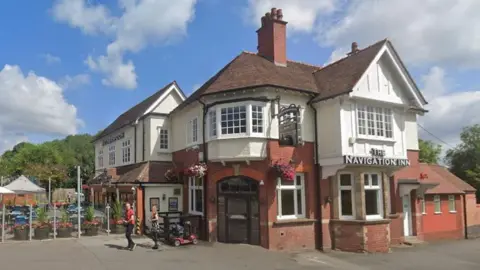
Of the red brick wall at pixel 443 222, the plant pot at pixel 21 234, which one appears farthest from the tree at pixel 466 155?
the plant pot at pixel 21 234

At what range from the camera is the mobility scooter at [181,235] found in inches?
652

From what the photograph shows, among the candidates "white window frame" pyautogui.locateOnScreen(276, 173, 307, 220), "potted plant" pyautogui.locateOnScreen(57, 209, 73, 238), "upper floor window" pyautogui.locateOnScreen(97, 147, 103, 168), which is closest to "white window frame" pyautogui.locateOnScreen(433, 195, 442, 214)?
"white window frame" pyautogui.locateOnScreen(276, 173, 307, 220)

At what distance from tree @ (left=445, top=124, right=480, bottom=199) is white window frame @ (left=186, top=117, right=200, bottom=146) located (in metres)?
36.6

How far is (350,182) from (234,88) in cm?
630

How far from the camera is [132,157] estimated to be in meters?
25.5

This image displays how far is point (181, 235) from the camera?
16.9 meters

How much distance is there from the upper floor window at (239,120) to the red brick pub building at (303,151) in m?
0.04

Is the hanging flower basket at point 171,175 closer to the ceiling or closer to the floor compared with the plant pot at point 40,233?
closer to the ceiling

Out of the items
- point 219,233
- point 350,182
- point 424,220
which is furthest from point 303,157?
point 424,220

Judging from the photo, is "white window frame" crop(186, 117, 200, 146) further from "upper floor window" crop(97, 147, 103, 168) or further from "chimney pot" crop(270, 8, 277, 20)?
"upper floor window" crop(97, 147, 103, 168)

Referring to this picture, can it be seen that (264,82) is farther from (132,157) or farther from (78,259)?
(132,157)

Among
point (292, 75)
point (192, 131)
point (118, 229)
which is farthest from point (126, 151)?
point (292, 75)

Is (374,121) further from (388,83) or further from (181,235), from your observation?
(181,235)

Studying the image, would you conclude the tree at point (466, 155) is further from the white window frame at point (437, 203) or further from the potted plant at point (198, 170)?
the potted plant at point (198, 170)
